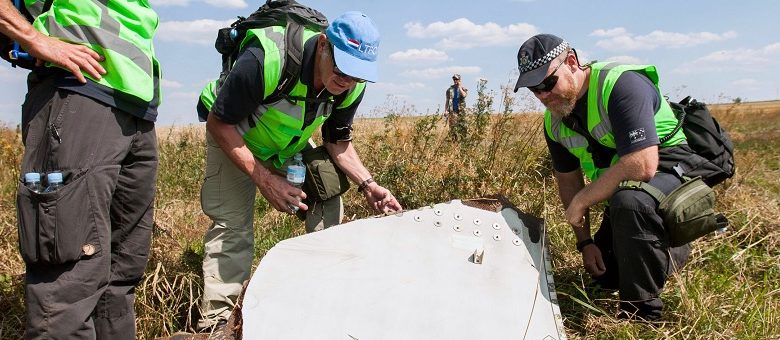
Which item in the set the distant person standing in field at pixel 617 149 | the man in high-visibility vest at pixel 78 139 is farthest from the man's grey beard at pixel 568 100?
the man in high-visibility vest at pixel 78 139

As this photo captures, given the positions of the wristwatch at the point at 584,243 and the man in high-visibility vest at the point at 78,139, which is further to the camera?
the wristwatch at the point at 584,243

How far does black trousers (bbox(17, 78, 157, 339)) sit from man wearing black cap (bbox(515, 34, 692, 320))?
199cm

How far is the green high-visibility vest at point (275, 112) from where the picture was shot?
2674 mm

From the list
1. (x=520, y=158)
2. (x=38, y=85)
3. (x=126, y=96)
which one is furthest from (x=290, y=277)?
(x=520, y=158)

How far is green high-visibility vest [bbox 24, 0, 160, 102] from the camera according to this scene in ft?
7.06

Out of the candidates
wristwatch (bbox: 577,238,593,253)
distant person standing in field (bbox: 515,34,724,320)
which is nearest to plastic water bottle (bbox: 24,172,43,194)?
distant person standing in field (bbox: 515,34,724,320)

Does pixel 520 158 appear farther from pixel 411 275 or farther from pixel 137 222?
pixel 137 222

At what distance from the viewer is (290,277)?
7.86 feet

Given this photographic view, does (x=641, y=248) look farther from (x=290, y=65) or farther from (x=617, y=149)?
(x=290, y=65)

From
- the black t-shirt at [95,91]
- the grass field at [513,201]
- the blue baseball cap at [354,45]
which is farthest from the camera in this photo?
the grass field at [513,201]

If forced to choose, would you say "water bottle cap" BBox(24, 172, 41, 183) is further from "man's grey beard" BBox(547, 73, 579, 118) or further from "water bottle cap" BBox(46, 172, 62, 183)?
"man's grey beard" BBox(547, 73, 579, 118)

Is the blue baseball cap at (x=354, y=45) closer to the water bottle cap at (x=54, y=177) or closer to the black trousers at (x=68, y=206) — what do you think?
the black trousers at (x=68, y=206)

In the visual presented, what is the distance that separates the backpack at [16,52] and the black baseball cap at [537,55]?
7.11 feet

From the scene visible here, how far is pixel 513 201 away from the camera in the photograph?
4180 millimetres
